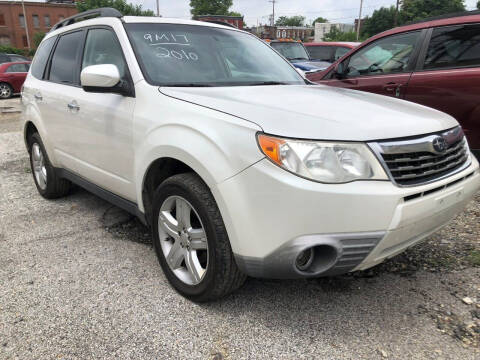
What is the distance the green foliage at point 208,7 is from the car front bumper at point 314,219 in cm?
7300

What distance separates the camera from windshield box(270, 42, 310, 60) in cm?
1116

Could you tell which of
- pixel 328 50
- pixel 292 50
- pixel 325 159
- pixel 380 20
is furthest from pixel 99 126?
pixel 380 20

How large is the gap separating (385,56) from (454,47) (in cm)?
76

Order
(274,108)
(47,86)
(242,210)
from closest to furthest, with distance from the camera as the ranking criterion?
1. (242,210)
2. (274,108)
3. (47,86)

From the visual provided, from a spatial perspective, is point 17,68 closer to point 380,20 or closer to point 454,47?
point 454,47

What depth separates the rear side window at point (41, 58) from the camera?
401cm

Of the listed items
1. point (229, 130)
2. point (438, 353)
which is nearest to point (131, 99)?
point (229, 130)

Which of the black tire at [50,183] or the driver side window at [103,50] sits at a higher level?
the driver side window at [103,50]

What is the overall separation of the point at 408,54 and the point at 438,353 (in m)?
3.29

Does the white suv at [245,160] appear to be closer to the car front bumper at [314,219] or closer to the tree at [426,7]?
the car front bumper at [314,219]

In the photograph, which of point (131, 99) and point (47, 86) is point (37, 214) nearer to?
point (47, 86)

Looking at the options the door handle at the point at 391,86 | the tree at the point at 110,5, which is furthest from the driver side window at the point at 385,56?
the tree at the point at 110,5

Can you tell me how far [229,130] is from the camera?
194cm

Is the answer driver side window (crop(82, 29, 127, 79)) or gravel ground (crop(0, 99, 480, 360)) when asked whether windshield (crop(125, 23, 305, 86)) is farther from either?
gravel ground (crop(0, 99, 480, 360))
